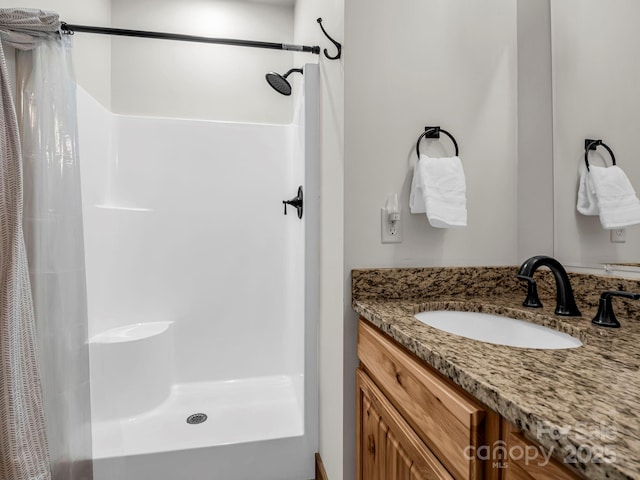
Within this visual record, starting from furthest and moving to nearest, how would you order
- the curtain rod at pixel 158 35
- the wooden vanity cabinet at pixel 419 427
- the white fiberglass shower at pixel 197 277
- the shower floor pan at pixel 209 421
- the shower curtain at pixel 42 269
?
the white fiberglass shower at pixel 197 277 < the shower floor pan at pixel 209 421 < the curtain rod at pixel 158 35 < the shower curtain at pixel 42 269 < the wooden vanity cabinet at pixel 419 427

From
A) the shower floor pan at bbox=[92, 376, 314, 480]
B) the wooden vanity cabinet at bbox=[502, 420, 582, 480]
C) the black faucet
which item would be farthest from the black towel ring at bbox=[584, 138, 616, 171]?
the shower floor pan at bbox=[92, 376, 314, 480]

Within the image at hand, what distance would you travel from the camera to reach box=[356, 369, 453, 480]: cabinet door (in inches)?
26.1

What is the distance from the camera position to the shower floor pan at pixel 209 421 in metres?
1.44

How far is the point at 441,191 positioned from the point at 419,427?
70cm

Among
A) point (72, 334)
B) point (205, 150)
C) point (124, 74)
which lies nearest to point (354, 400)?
point (72, 334)

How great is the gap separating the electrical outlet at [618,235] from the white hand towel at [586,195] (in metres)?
0.08

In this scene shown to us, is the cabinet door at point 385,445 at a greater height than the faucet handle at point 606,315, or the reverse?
the faucet handle at point 606,315

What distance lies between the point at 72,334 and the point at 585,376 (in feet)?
5.15

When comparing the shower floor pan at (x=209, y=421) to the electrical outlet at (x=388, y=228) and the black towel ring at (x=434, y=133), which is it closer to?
the electrical outlet at (x=388, y=228)

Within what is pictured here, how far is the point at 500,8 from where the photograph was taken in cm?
123

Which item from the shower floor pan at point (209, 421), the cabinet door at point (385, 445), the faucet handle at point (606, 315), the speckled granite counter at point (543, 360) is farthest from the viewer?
the shower floor pan at point (209, 421)

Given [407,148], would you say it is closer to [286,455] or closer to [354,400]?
[354,400]

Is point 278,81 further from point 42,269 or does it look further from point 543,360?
point 543,360

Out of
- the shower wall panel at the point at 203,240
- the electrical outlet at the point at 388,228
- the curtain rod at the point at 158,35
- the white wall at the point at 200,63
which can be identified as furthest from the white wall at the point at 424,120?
the white wall at the point at 200,63
